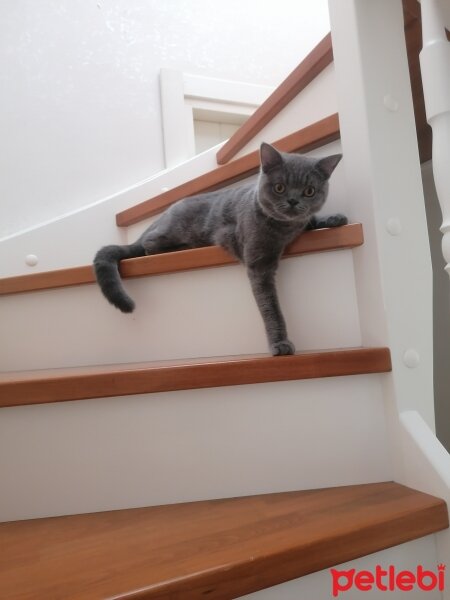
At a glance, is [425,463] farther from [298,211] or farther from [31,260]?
[31,260]

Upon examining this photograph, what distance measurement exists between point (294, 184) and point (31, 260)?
102 cm

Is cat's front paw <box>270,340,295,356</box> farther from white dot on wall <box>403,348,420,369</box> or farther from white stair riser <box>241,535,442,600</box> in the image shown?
white stair riser <box>241,535,442,600</box>

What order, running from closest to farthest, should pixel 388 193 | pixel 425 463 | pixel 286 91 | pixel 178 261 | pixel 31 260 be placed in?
1. pixel 425 463
2. pixel 388 193
3. pixel 178 261
4. pixel 286 91
5. pixel 31 260

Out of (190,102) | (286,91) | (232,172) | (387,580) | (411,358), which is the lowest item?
(387,580)

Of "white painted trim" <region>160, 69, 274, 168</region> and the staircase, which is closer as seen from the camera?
the staircase

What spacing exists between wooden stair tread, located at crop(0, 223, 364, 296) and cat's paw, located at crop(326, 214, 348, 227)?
5 cm

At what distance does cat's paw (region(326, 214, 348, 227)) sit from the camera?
849 mm

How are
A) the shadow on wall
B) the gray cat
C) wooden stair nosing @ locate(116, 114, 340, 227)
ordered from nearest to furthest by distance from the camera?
the gray cat
wooden stair nosing @ locate(116, 114, 340, 227)
the shadow on wall

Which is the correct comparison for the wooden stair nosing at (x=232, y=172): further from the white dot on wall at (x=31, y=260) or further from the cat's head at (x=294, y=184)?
the white dot on wall at (x=31, y=260)

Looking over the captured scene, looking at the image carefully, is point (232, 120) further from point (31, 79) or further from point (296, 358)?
point (296, 358)

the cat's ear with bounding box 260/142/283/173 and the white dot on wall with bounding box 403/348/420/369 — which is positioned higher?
the cat's ear with bounding box 260/142/283/173

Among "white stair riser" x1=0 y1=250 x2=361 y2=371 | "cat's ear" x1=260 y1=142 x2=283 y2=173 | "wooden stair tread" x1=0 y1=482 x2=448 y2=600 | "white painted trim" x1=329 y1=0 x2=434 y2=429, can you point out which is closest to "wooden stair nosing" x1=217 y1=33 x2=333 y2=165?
"white painted trim" x1=329 y1=0 x2=434 y2=429

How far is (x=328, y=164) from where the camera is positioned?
0.88 metres

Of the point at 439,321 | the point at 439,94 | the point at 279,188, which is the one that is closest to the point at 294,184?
the point at 279,188
